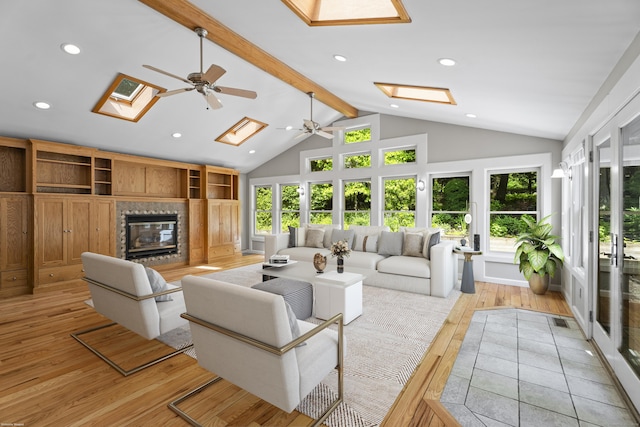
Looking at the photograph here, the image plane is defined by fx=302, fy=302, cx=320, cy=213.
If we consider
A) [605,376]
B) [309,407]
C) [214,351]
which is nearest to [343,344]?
[309,407]

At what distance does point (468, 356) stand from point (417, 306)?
130 cm

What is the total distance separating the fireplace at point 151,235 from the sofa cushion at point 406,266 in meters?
4.77

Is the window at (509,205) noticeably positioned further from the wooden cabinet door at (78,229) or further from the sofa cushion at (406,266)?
the wooden cabinet door at (78,229)

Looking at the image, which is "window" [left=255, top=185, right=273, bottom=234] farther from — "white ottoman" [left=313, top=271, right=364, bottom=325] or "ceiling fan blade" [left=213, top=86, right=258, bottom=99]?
"white ottoman" [left=313, top=271, right=364, bottom=325]

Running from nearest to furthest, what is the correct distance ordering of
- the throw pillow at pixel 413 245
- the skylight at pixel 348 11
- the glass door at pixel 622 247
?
1. the glass door at pixel 622 247
2. the skylight at pixel 348 11
3. the throw pillow at pixel 413 245

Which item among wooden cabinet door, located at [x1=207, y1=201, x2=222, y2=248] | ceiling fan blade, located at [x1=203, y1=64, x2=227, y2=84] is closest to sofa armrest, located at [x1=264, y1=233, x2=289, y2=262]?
wooden cabinet door, located at [x1=207, y1=201, x2=222, y2=248]

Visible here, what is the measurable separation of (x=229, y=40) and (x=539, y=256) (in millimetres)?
5144

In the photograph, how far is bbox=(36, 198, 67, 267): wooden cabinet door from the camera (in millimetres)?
4828

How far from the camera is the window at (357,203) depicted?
7082 millimetres

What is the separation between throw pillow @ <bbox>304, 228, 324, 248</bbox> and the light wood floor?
10.4ft

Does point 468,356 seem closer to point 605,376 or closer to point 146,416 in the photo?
point 605,376

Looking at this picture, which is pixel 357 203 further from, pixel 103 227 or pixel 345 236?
pixel 103 227

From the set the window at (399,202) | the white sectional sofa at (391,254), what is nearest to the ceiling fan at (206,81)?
the white sectional sofa at (391,254)

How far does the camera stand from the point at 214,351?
1899mm
